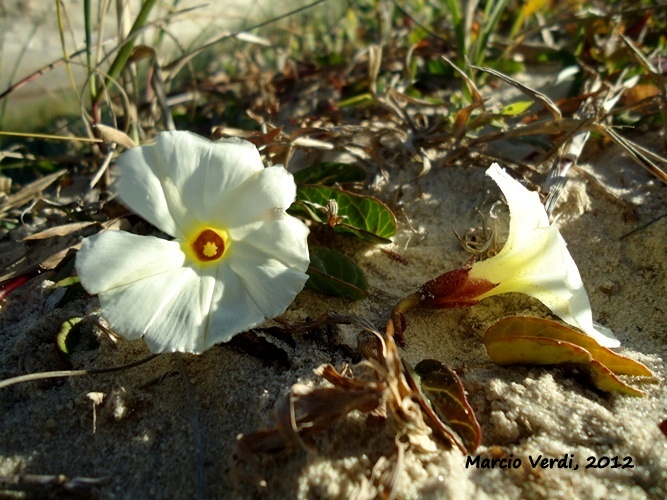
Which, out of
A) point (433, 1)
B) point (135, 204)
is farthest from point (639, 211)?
point (433, 1)

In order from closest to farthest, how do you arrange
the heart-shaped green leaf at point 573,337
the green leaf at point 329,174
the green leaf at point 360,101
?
the heart-shaped green leaf at point 573,337
the green leaf at point 329,174
the green leaf at point 360,101

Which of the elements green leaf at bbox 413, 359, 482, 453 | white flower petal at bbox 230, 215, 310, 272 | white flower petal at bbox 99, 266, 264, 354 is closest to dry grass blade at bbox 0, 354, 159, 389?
→ white flower petal at bbox 99, 266, 264, 354

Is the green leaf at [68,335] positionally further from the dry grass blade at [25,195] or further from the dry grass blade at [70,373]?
the dry grass blade at [25,195]

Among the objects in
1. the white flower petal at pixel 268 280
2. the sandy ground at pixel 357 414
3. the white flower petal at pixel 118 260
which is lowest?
the sandy ground at pixel 357 414

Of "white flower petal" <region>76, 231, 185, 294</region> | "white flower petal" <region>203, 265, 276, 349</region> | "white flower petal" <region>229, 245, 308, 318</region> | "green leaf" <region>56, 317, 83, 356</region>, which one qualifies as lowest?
"green leaf" <region>56, 317, 83, 356</region>

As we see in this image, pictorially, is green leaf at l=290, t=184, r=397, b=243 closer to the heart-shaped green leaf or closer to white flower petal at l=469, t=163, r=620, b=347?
white flower petal at l=469, t=163, r=620, b=347

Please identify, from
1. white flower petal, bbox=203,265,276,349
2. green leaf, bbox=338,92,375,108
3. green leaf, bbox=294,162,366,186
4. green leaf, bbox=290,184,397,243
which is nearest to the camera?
white flower petal, bbox=203,265,276,349

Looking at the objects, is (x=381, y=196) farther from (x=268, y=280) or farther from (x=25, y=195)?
(x=25, y=195)

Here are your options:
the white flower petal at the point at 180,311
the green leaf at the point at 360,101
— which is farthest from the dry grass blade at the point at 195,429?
the green leaf at the point at 360,101

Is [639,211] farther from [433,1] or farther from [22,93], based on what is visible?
[22,93]
